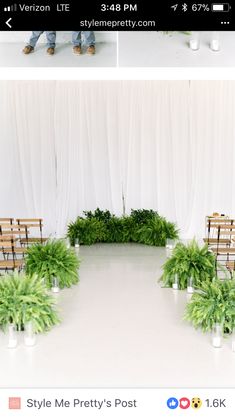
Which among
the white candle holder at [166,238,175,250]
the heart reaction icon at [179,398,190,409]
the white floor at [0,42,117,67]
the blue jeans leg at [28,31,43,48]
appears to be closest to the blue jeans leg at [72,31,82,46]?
the white floor at [0,42,117,67]

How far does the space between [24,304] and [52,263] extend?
204cm

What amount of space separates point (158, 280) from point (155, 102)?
21.7 feet

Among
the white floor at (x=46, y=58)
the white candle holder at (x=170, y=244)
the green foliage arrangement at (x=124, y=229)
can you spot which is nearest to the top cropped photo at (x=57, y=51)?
the white floor at (x=46, y=58)

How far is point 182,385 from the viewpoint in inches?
170

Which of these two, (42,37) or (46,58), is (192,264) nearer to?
(46,58)

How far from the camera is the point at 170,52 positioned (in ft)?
20.0

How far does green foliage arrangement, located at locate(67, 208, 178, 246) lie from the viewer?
38.6 feet

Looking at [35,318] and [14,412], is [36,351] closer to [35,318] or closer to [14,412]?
[35,318]

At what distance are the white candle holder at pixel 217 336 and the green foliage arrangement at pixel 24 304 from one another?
1.72 m

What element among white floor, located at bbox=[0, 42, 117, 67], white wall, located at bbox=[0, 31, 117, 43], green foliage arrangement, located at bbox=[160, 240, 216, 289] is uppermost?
white wall, located at bbox=[0, 31, 117, 43]

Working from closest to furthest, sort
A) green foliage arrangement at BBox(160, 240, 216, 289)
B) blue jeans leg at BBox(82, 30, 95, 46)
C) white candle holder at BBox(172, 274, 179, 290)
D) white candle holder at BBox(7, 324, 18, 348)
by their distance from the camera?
white candle holder at BBox(7, 324, 18, 348) → blue jeans leg at BBox(82, 30, 95, 46) → green foliage arrangement at BBox(160, 240, 216, 289) → white candle holder at BBox(172, 274, 179, 290)

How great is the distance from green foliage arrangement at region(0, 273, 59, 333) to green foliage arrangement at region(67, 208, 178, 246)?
19.8 feet

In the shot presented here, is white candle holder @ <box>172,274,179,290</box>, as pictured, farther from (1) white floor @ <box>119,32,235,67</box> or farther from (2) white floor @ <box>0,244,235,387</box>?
(1) white floor @ <box>119,32,235,67</box>

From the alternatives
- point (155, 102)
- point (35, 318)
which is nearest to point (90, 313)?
point (35, 318)
